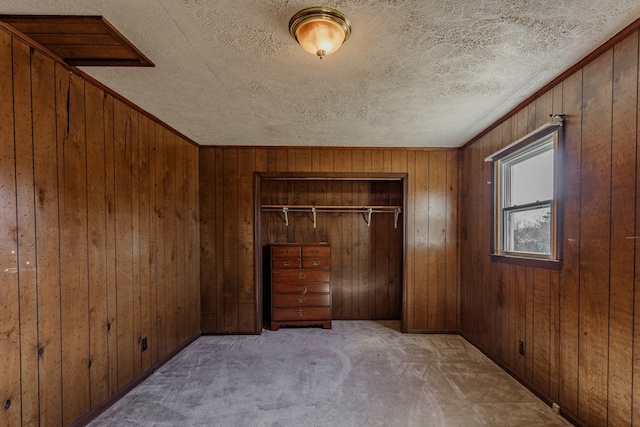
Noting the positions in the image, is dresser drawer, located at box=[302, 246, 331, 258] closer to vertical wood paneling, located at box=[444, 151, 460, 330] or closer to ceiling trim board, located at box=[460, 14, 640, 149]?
vertical wood paneling, located at box=[444, 151, 460, 330]

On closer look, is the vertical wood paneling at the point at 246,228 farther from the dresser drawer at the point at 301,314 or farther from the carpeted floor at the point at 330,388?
the carpeted floor at the point at 330,388

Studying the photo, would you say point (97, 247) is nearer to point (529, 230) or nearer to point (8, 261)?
point (8, 261)

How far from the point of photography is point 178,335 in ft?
10.3

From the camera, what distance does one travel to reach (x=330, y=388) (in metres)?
2.39

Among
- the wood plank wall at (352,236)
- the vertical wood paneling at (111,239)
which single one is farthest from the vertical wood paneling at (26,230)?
the wood plank wall at (352,236)

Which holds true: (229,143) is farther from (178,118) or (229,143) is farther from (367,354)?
(367,354)

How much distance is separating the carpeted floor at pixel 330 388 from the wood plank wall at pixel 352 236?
0.90 meters

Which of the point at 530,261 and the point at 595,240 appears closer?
the point at 595,240

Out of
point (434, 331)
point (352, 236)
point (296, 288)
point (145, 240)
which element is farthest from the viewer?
point (352, 236)

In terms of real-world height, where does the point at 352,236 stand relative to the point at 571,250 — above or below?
below

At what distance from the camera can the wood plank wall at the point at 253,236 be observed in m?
3.67

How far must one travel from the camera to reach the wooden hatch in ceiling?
1.45 meters

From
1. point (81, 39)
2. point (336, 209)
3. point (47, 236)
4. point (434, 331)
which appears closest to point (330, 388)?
point (434, 331)

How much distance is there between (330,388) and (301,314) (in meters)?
1.46
